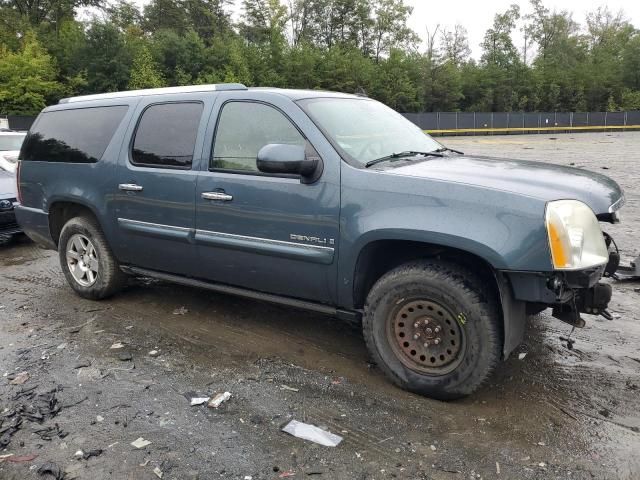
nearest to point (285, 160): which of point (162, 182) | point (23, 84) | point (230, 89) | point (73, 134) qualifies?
point (230, 89)

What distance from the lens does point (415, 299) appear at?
3.30 meters

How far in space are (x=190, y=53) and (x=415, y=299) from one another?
45.3m

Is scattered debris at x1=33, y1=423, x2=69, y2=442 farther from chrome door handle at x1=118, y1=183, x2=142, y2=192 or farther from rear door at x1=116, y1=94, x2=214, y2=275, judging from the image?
chrome door handle at x1=118, y1=183, x2=142, y2=192

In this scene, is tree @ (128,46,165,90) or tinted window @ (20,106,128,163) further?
tree @ (128,46,165,90)

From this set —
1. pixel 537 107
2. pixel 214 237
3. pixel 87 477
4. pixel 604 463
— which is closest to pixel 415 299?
pixel 604 463

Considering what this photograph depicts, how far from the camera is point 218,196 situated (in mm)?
3959

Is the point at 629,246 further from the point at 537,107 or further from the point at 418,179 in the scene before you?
the point at 537,107

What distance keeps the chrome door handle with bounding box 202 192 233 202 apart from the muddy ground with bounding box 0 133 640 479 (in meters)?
1.12

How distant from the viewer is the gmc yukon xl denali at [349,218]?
3.03 meters

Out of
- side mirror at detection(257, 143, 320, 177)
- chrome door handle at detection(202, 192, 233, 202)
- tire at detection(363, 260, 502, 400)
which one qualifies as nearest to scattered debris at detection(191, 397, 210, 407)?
tire at detection(363, 260, 502, 400)

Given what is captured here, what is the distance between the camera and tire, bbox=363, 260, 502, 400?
3.13m

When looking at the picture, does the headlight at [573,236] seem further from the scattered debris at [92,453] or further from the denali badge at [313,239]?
the scattered debris at [92,453]

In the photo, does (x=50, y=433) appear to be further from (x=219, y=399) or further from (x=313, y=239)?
(x=313, y=239)

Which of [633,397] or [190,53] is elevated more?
[190,53]
